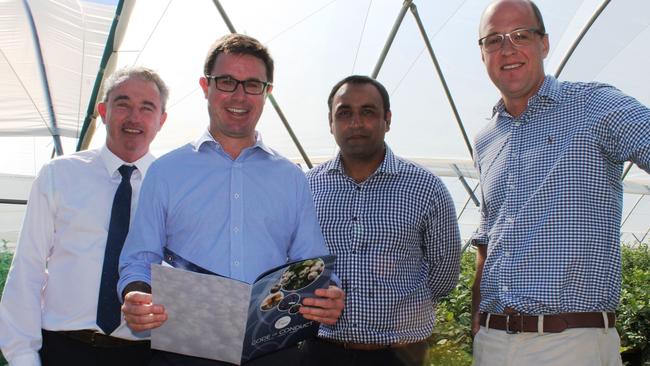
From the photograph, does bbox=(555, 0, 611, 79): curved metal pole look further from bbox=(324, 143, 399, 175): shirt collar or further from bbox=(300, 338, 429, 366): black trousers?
bbox=(300, 338, 429, 366): black trousers


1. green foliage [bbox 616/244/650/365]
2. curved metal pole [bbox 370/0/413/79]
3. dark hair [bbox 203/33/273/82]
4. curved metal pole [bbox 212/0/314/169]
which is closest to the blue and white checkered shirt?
Answer: dark hair [bbox 203/33/273/82]

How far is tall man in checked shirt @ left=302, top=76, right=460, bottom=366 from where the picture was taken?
3.44 metres

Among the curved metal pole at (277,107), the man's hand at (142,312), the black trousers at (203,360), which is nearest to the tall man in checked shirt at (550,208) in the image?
the black trousers at (203,360)

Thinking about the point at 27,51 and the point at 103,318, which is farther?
the point at 27,51

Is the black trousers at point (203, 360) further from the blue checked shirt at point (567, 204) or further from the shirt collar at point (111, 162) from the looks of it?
the shirt collar at point (111, 162)

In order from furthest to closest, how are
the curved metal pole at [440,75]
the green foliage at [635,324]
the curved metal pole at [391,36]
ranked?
the curved metal pole at [440,75] → the curved metal pole at [391,36] → the green foliage at [635,324]

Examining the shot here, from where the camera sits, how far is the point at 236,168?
267 centimetres

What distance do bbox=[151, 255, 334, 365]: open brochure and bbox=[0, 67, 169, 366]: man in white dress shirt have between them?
785 mm

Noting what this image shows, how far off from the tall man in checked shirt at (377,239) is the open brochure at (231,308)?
114 cm

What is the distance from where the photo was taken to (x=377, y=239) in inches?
138

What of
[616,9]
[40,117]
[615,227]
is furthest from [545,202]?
[40,117]

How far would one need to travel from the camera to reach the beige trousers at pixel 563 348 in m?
2.61

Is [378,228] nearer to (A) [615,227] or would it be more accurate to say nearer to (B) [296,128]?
(A) [615,227]

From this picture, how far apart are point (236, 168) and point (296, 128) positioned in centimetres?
935
